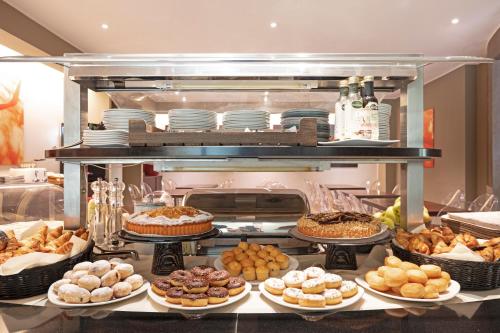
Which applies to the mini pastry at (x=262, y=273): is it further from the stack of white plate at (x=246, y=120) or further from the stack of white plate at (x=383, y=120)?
the stack of white plate at (x=383, y=120)

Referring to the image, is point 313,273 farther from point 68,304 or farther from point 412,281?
point 68,304

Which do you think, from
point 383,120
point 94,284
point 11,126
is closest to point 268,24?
point 11,126

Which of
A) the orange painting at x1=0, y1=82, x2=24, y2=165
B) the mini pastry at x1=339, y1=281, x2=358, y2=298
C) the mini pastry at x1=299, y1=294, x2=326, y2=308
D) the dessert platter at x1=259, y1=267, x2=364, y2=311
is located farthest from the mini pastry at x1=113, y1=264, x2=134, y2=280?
the orange painting at x1=0, y1=82, x2=24, y2=165

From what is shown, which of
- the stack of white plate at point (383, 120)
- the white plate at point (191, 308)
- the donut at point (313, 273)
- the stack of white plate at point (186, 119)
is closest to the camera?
the white plate at point (191, 308)

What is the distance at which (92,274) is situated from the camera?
1.08 m

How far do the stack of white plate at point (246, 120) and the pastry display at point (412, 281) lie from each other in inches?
23.9

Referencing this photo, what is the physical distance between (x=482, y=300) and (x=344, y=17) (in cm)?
403

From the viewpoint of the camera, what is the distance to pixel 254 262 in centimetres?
125

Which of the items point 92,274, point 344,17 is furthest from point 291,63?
point 344,17

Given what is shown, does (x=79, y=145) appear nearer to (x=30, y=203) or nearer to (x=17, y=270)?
(x=17, y=270)

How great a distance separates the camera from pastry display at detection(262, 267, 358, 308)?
998 mm

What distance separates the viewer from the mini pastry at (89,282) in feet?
3.39

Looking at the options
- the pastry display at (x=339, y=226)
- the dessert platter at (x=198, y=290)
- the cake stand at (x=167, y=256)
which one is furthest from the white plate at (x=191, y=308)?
the pastry display at (x=339, y=226)

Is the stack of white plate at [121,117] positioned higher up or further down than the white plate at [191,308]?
higher up
